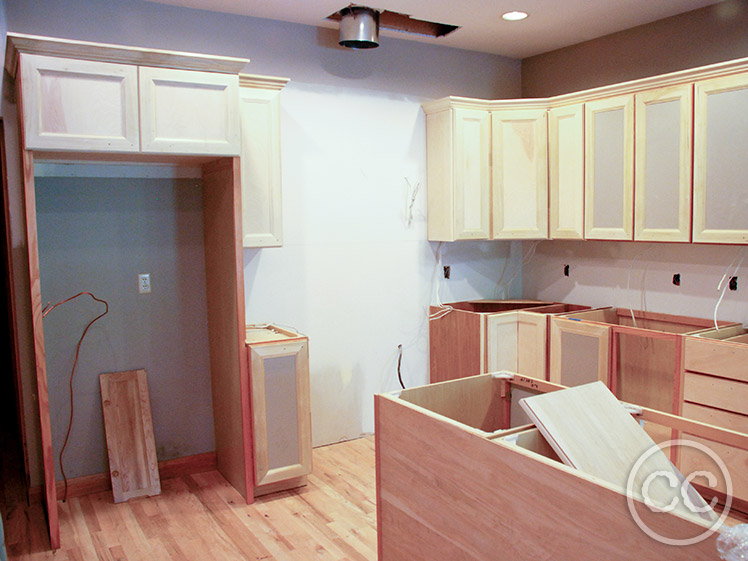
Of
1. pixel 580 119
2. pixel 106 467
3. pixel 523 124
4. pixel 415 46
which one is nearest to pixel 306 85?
pixel 415 46

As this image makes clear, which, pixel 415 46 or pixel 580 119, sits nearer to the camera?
pixel 580 119

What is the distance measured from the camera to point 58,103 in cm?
276

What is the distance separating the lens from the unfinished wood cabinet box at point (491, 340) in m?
4.12

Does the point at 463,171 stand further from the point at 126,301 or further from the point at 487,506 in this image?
the point at 487,506

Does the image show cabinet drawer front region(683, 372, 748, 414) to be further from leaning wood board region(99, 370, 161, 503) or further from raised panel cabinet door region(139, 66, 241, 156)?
leaning wood board region(99, 370, 161, 503)

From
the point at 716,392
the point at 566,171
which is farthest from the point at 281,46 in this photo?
the point at 716,392

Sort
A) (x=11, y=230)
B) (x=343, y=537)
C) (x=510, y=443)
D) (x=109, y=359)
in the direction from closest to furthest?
(x=510, y=443) → (x=343, y=537) → (x=11, y=230) → (x=109, y=359)

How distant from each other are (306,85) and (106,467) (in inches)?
99.7

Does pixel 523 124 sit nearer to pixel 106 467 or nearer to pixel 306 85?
pixel 306 85

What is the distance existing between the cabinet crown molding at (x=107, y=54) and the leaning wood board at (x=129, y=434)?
166cm

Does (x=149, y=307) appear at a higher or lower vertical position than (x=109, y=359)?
higher

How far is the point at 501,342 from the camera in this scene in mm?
4184

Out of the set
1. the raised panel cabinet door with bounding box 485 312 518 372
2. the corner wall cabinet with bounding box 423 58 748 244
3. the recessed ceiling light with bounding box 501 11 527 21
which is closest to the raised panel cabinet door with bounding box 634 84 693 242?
the corner wall cabinet with bounding box 423 58 748 244

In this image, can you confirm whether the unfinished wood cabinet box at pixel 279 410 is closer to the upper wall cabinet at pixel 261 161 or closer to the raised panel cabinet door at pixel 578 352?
the upper wall cabinet at pixel 261 161
